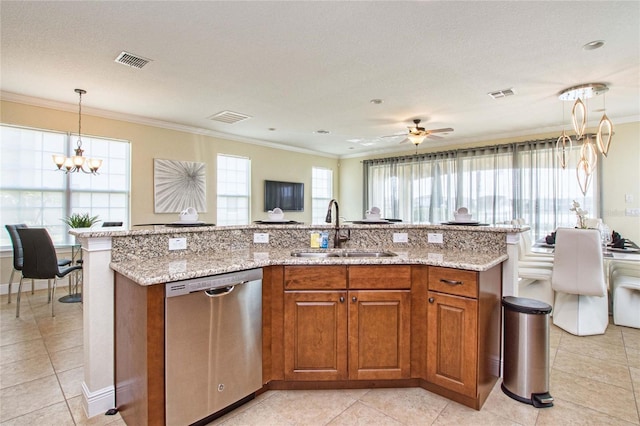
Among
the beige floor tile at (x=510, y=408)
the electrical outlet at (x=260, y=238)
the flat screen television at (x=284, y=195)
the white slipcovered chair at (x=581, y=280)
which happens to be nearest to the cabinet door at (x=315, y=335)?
the electrical outlet at (x=260, y=238)

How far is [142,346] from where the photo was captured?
5.39ft

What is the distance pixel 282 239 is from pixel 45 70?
10.4 ft

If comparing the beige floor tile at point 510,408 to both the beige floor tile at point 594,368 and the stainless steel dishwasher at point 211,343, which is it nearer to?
the beige floor tile at point 594,368

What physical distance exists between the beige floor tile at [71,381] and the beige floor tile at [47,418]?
0.14 meters

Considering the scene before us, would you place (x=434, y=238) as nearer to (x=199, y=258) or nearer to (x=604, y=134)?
(x=199, y=258)

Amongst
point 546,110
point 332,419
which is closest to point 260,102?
point 332,419

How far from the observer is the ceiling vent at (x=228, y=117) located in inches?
197

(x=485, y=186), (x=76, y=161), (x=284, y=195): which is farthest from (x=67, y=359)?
(x=485, y=186)

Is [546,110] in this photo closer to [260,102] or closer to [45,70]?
[260,102]

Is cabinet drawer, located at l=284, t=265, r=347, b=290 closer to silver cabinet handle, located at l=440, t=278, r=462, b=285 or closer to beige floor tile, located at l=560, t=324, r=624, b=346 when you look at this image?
silver cabinet handle, located at l=440, t=278, r=462, b=285

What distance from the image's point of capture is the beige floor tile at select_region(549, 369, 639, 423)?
1.98 m

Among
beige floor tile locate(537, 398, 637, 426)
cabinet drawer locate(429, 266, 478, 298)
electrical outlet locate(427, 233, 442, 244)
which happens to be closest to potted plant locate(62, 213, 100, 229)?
electrical outlet locate(427, 233, 442, 244)

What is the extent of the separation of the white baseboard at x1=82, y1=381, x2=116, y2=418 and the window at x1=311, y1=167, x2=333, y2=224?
641 centimetres

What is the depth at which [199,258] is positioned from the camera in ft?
7.18
